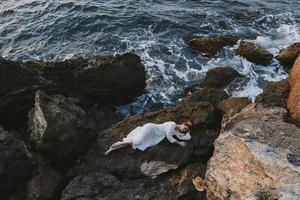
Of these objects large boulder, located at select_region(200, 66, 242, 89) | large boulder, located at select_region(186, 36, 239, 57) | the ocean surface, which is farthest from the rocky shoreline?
large boulder, located at select_region(186, 36, 239, 57)

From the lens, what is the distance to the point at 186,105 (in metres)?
15.5

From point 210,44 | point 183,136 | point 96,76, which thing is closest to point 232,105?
point 183,136

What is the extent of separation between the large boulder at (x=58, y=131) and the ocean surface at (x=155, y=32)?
4.85m

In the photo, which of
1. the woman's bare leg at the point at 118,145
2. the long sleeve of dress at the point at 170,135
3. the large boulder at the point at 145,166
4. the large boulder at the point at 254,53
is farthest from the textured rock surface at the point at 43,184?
the large boulder at the point at 254,53

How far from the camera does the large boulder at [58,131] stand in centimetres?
1310

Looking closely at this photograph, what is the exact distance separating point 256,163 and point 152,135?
417cm

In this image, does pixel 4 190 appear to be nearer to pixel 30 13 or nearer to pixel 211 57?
pixel 211 57

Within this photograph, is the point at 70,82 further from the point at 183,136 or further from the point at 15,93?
the point at 183,136

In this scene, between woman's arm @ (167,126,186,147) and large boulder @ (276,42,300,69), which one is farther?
large boulder @ (276,42,300,69)

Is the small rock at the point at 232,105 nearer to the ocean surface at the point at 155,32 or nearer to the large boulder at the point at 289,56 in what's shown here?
the ocean surface at the point at 155,32

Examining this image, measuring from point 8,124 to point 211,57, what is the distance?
39.2 feet

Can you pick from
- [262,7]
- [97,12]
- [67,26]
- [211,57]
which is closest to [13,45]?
[67,26]

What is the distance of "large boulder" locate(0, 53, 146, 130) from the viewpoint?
16109 millimetres

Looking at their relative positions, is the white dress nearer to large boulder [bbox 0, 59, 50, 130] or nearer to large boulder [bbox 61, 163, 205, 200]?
large boulder [bbox 61, 163, 205, 200]
